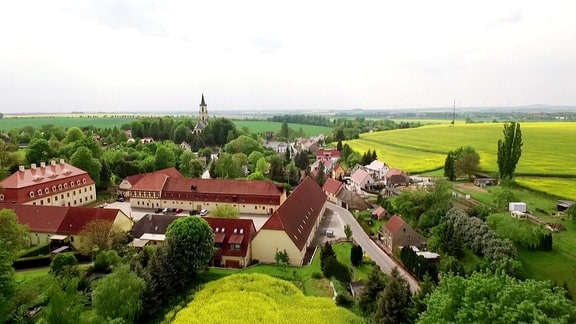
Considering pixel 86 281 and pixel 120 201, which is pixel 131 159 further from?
pixel 86 281

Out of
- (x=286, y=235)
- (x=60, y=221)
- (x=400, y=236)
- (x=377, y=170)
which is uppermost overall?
(x=377, y=170)

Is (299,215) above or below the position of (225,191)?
below

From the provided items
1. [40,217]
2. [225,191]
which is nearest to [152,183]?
[225,191]

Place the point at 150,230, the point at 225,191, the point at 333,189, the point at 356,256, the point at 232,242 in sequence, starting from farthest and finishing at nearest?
the point at 333,189 → the point at 225,191 → the point at 150,230 → the point at 356,256 → the point at 232,242

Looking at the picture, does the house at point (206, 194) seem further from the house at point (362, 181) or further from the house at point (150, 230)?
the house at point (362, 181)

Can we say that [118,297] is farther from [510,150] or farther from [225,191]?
[510,150]

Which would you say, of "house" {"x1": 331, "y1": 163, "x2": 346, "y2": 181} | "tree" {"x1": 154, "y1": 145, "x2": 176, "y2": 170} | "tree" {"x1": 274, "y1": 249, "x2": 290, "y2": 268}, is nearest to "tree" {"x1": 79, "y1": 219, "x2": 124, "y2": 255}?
"tree" {"x1": 274, "y1": 249, "x2": 290, "y2": 268}

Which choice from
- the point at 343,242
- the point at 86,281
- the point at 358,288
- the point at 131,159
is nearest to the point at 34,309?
the point at 86,281
